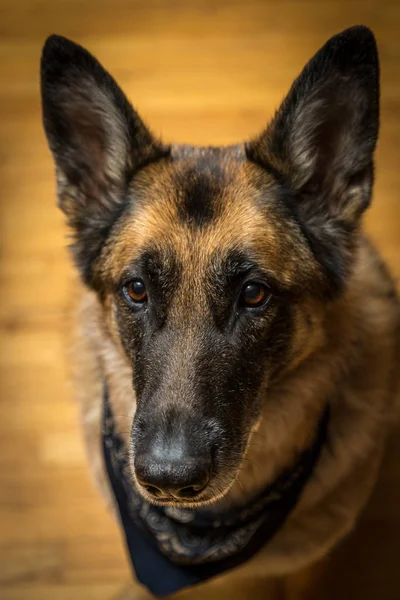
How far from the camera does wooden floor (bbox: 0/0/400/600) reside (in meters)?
2.79

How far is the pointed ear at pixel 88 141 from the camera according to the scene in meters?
1.93

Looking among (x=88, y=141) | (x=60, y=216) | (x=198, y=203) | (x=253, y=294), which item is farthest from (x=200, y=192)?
(x=60, y=216)

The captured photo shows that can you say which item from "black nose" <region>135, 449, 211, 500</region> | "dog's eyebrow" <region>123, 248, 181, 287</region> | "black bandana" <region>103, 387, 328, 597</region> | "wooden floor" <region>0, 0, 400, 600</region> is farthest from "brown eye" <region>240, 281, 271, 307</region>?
"wooden floor" <region>0, 0, 400, 600</region>

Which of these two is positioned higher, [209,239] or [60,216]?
[209,239]

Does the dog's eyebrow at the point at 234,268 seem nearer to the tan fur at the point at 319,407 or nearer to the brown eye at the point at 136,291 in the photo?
the brown eye at the point at 136,291

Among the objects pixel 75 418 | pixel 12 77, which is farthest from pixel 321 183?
pixel 12 77

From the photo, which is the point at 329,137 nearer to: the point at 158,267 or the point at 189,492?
the point at 158,267

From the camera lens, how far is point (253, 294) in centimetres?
184

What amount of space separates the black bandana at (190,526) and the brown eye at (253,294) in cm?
54

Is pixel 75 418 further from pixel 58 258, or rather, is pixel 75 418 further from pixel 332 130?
pixel 332 130

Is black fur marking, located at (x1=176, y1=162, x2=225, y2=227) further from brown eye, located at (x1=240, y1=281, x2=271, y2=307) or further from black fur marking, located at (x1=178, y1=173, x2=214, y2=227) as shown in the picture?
brown eye, located at (x1=240, y1=281, x2=271, y2=307)

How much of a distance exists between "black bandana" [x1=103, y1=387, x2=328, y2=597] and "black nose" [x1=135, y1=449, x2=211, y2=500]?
1.67ft

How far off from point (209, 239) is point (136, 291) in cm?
23

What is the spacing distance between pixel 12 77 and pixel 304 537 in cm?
238
